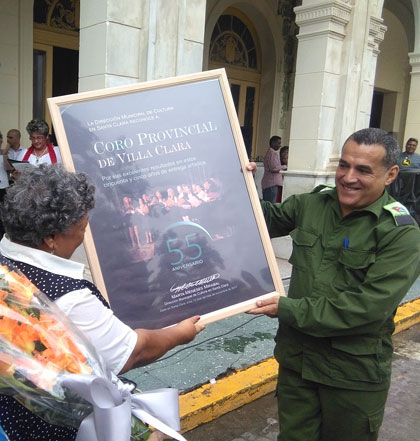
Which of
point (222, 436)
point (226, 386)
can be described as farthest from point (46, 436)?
point (226, 386)

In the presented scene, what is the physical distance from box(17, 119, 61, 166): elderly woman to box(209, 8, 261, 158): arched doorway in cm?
609

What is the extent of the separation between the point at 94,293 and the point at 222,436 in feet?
6.65

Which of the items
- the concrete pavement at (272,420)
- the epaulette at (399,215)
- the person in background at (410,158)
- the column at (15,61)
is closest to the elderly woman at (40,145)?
the column at (15,61)

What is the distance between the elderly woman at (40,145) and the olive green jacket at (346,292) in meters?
3.54

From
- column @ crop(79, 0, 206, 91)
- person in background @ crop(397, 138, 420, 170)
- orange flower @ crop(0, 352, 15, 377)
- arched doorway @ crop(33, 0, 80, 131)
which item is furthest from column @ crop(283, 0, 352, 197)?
orange flower @ crop(0, 352, 15, 377)

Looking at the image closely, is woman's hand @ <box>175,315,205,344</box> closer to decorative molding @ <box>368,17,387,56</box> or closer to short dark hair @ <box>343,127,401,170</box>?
short dark hair @ <box>343,127,401,170</box>

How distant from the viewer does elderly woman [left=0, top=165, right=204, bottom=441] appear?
1300mm

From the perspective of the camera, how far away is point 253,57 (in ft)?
36.6

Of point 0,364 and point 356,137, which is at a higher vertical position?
point 356,137

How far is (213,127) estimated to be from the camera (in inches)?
82.5

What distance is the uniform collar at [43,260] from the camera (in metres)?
1.35

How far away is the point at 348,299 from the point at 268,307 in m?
0.39

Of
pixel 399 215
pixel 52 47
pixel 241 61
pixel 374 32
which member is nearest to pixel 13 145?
pixel 52 47

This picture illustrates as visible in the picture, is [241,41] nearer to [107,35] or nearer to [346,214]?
[107,35]
